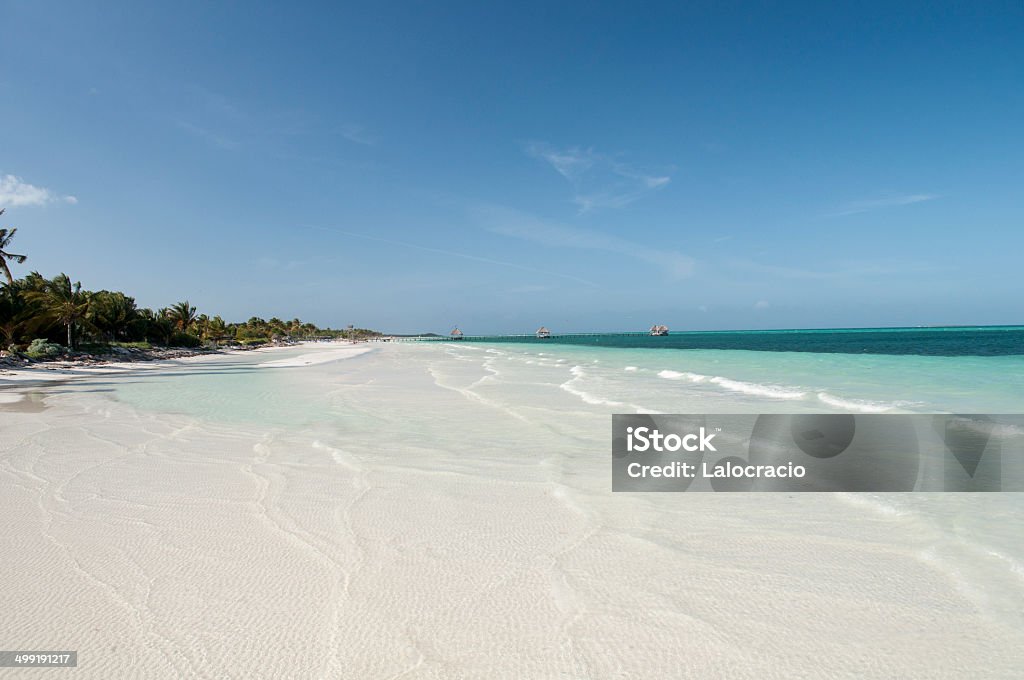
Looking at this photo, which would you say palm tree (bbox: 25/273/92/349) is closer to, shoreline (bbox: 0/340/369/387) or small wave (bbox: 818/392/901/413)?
shoreline (bbox: 0/340/369/387)

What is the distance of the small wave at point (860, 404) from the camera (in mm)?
13117

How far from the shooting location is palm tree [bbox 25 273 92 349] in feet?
145

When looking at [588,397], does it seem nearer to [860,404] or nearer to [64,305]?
[860,404]

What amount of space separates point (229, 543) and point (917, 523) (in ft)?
23.1

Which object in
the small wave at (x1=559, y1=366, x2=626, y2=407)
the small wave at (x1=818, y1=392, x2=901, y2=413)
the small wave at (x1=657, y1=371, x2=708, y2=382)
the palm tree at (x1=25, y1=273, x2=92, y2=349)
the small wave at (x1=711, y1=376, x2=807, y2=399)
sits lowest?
the small wave at (x1=559, y1=366, x2=626, y2=407)

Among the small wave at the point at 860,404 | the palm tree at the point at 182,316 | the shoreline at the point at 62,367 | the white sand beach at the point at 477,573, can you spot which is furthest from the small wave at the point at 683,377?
the palm tree at the point at 182,316

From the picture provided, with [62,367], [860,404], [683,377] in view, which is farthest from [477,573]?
[62,367]

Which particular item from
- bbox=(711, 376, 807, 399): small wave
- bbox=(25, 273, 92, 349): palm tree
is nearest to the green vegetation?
bbox=(25, 273, 92, 349): palm tree

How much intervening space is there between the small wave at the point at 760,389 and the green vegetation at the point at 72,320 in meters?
46.4

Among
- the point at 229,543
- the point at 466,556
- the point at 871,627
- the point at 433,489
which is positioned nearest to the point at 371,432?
the point at 433,489

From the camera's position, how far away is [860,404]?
46.0 feet

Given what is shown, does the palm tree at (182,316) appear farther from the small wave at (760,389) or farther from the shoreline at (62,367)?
the small wave at (760,389)

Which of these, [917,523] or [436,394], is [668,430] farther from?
[436,394]

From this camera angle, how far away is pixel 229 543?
461cm
